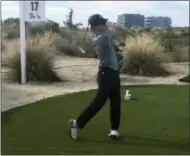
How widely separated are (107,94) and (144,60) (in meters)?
8.04

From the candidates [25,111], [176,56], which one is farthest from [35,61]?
[176,56]

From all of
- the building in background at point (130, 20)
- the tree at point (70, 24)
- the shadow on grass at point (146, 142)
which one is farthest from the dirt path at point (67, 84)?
the tree at point (70, 24)

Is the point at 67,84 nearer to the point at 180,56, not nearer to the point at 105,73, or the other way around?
the point at 105,73

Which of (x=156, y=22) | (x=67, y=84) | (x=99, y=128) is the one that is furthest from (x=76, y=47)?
(x=99, y=128)

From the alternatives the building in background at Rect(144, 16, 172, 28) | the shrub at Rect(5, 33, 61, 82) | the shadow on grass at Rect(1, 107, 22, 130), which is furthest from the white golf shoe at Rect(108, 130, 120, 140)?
the building in background at Rect(144, 16, 172, 28)

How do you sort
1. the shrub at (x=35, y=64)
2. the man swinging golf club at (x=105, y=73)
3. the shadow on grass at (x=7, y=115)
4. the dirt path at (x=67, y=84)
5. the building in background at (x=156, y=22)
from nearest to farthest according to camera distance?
the man swinging golf club at (x=105, y=73) < the shadow on grass at (x=7, y=115) < the dirt path at (x=67, y=84) < the shrub at (x=35, y=64) < the building in background at (x=156, y=22)

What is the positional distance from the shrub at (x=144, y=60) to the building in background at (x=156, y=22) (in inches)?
131

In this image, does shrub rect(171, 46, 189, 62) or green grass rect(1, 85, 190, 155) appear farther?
shrub rect(171, 46, 189, 62)

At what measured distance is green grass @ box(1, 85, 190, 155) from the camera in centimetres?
542

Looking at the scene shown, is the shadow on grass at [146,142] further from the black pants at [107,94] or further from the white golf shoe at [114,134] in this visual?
the black pants at [107,94]

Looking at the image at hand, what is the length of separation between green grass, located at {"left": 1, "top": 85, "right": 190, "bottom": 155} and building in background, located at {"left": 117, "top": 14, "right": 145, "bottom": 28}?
129 inches

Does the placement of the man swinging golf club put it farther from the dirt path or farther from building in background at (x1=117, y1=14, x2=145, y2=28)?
building in background at (x1=117, y1=14, x2=145, y2=28)

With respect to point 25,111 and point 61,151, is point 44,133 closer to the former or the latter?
point 61,151

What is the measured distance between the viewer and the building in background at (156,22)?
17.5 meters
